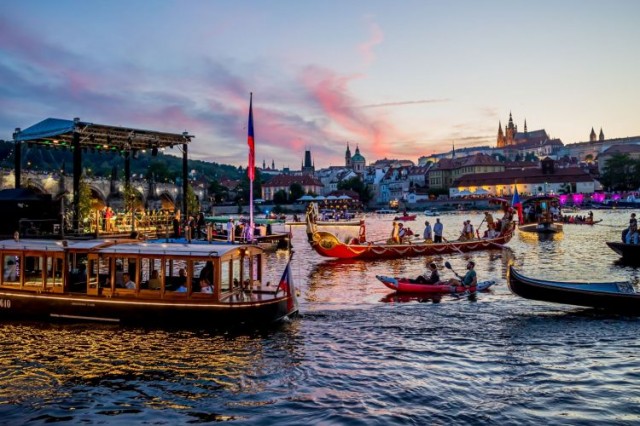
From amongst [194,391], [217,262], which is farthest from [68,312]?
[194,391]

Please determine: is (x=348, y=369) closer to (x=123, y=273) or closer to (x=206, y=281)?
(x=206, y=281)

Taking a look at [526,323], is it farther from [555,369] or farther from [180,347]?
[180,347]

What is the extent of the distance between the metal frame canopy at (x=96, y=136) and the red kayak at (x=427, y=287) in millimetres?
18718

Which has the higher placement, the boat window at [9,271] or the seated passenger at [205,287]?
the boat window at [9,271]

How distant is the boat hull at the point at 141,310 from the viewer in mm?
16312

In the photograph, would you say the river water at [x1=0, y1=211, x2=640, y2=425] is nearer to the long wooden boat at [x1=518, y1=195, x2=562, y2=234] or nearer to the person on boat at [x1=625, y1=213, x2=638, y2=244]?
the person on boat at [x1=625, y1=213, x2=638, y2=244]

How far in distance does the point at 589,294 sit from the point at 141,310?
14.4m

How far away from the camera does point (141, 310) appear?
1673 centimetres

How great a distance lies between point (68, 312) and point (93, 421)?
25.6ft

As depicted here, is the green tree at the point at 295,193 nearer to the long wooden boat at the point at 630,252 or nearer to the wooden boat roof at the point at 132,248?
the long wooden boat at the point at 630,252

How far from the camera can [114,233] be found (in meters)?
32.3

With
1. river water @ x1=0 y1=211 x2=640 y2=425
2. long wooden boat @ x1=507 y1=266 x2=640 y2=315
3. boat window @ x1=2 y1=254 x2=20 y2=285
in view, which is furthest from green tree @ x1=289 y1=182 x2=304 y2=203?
long wooden boat @ x1=507 y1=266 x2=640 y2=315

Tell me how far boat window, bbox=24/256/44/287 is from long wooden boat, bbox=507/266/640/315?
1633 centimetres

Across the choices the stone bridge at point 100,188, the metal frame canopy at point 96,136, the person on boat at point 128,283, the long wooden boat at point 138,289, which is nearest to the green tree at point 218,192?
the stone bridge at point 100,188
